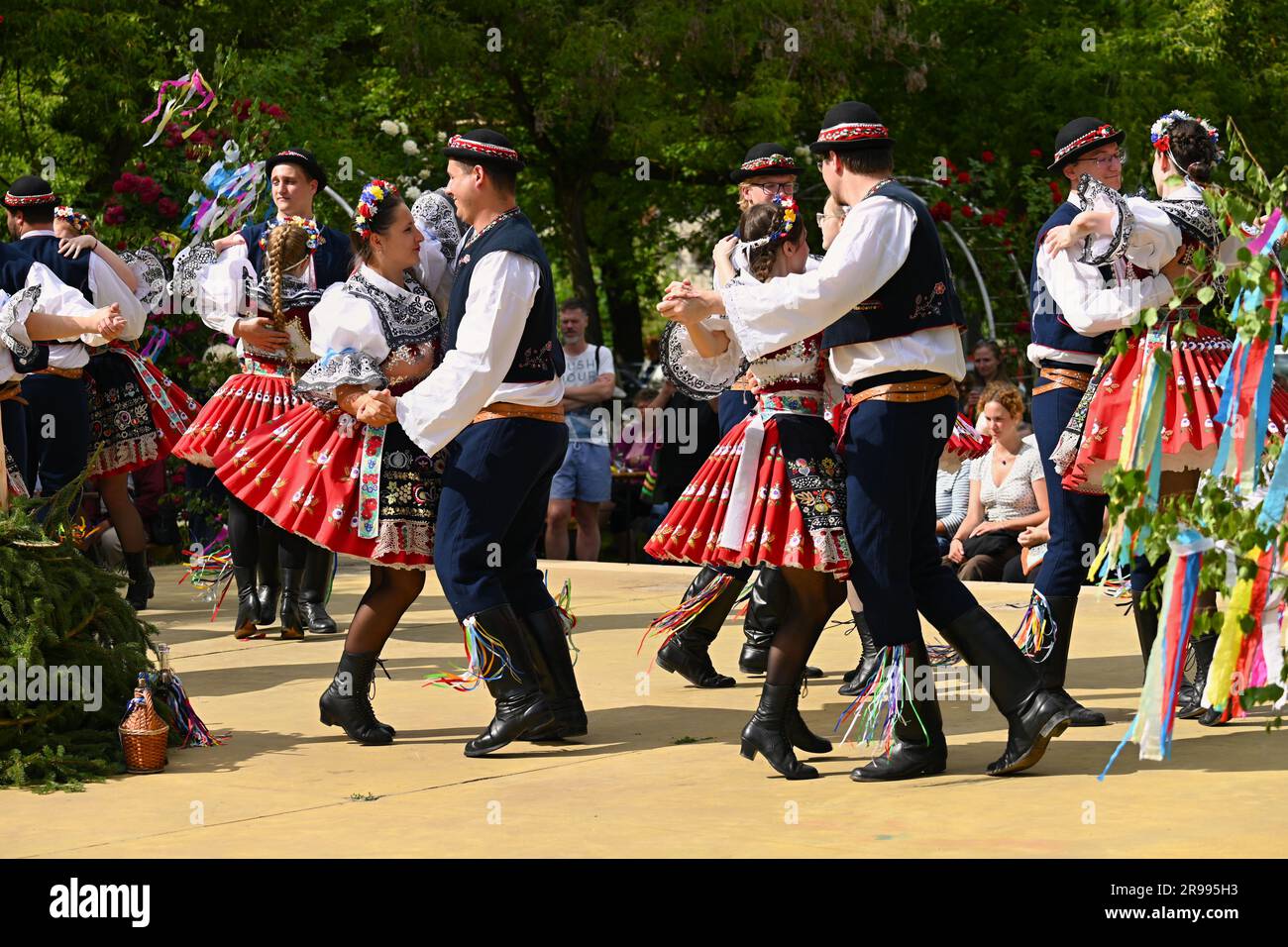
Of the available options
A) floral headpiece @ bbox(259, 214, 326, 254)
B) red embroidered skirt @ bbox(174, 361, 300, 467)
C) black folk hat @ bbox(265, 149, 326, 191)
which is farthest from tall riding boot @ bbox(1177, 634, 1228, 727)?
black folk hat @ bbox(265, 149, 326, 191)

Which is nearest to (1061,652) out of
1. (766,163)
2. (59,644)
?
(766,163)

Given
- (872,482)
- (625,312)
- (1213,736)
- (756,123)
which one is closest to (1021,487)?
(1213,736)

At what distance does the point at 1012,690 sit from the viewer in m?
5.36

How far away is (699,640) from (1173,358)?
7.14ft

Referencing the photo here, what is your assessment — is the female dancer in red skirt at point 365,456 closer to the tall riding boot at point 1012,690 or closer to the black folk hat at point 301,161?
the tall riding boot at point 1012,690

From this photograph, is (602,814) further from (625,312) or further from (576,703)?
(625,312)

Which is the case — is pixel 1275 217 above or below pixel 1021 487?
above

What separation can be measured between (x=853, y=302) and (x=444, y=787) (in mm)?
1814

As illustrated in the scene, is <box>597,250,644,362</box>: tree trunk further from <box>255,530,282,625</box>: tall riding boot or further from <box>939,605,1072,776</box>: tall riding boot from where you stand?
<box>939,605,1072,776</box>: tall riding boot

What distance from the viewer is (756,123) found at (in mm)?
18422

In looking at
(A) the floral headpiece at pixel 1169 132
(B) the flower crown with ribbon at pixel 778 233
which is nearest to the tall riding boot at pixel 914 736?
(B) the flower crown with ribbon at pixel 778 233

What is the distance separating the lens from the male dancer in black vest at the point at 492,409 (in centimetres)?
561

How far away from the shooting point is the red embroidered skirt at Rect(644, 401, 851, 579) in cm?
539

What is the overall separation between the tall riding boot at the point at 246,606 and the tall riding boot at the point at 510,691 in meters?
2.93
